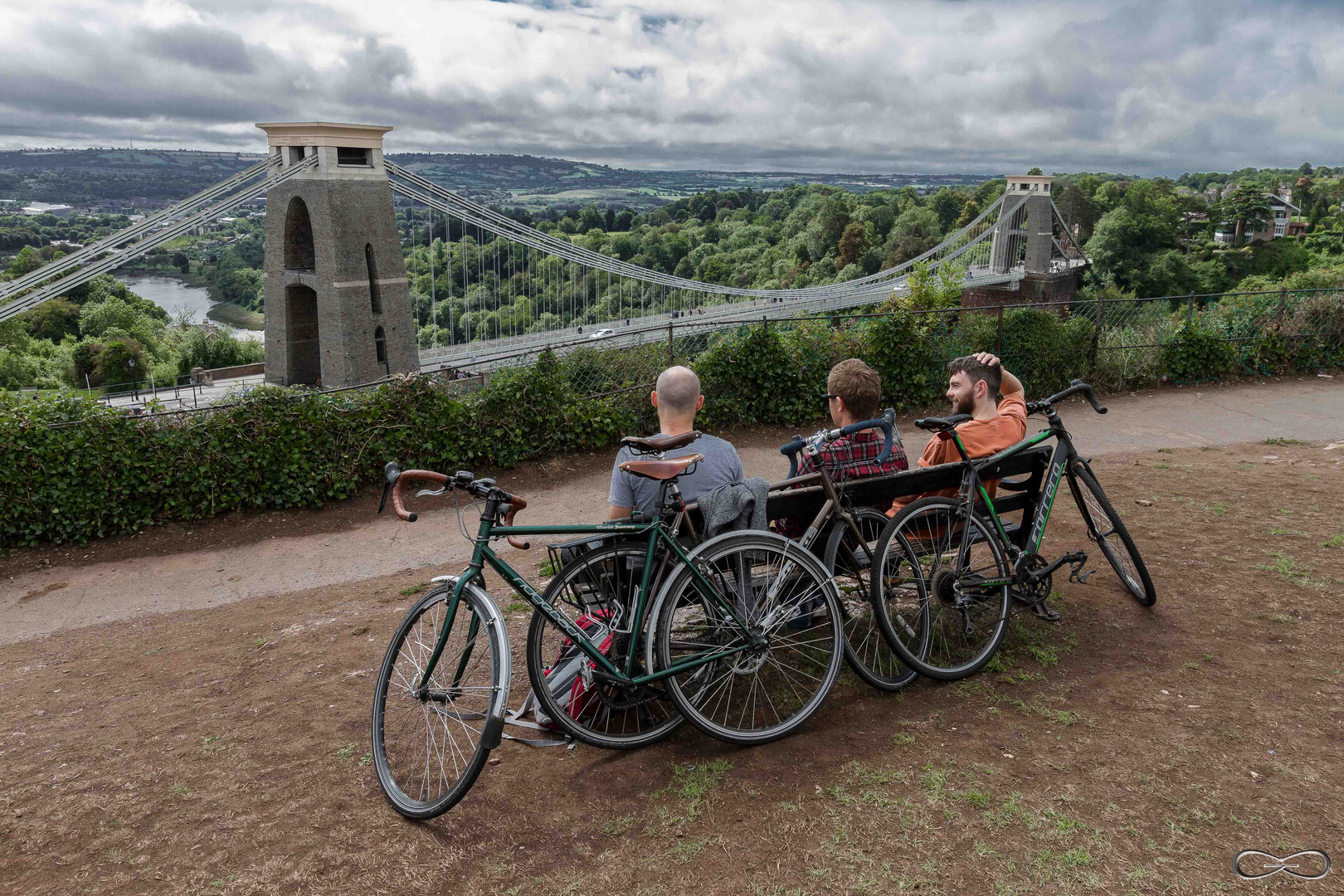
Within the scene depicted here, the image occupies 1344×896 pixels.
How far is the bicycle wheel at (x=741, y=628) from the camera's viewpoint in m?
2.55

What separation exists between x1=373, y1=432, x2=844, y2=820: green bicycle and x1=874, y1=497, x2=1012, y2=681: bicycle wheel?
29 centimetres

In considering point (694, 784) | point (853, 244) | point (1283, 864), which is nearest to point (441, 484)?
point (694, 784)

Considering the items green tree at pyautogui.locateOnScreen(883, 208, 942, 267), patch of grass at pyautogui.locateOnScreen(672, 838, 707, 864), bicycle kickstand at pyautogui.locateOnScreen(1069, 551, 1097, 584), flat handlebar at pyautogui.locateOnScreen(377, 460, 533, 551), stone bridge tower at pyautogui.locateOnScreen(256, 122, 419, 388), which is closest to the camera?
patch of grass at pyautogui.locateOnScreen(672, 838, 707, 864)

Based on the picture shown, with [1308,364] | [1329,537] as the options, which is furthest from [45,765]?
[1308,364]

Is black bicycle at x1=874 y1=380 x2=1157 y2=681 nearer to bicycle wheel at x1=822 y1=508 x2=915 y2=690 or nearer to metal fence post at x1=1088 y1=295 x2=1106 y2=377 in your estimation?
bicycle wheel at x1=822 y1=508 x2=915 y2=690

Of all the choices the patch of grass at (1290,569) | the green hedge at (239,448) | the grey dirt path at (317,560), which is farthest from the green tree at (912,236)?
the patch of grass at (1290,569)

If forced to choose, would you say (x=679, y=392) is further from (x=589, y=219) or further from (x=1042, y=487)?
(x=589, y=219)

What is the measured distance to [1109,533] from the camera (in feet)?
12.1

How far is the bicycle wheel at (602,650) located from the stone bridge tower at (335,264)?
22.8m

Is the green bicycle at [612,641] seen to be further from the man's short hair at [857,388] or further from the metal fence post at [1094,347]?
the metal fence post at [1094,347]

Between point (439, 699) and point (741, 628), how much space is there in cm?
91

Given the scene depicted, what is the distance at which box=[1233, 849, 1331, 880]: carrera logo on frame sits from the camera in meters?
2.07

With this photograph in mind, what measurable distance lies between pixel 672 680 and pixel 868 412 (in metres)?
1.41

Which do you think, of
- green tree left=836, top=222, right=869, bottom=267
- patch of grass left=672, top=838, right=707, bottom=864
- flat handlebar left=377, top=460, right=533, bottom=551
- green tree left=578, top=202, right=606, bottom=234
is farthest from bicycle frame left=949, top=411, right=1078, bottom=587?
green tree left=578, top=202, right=606, bottom=234
